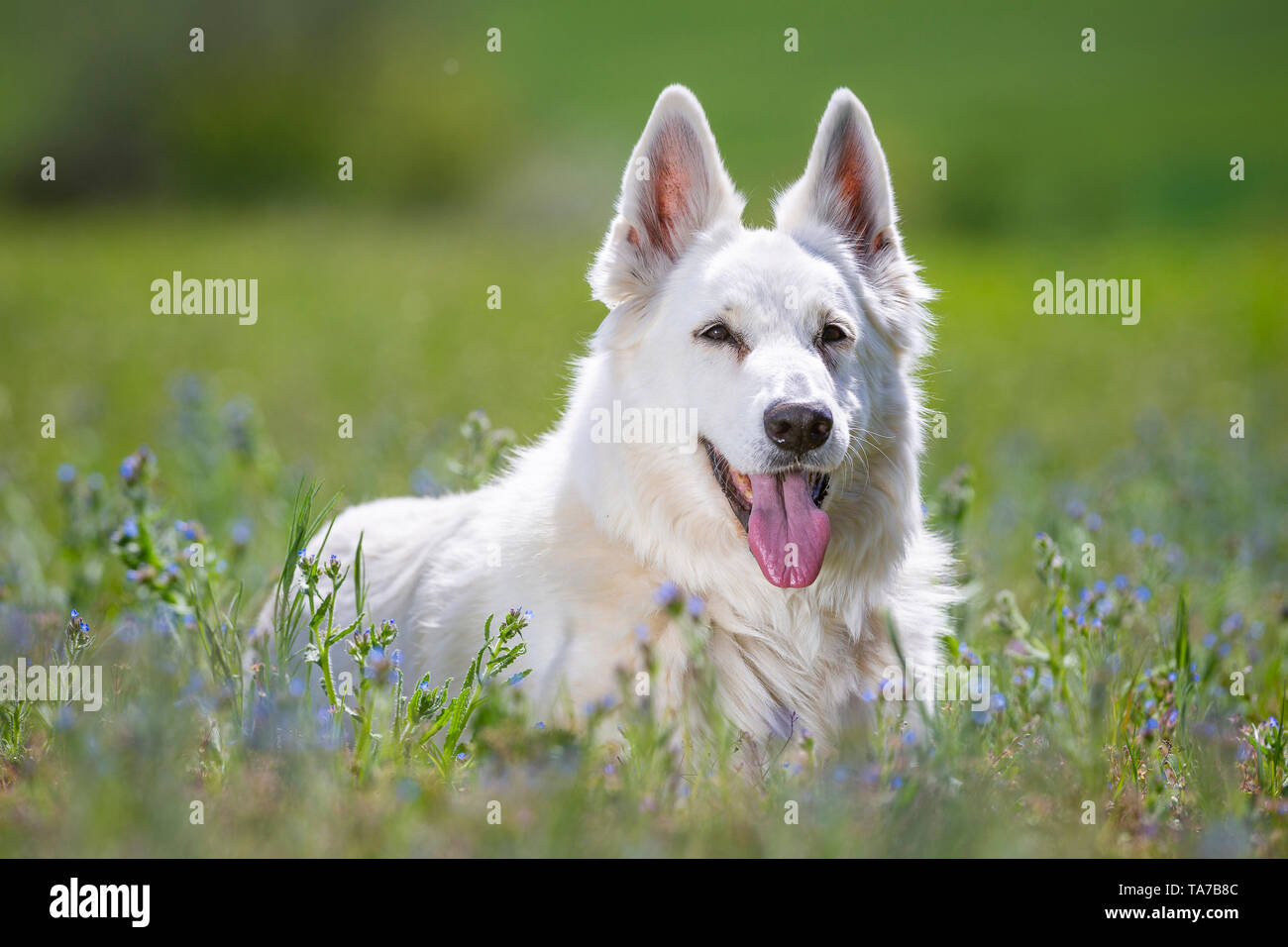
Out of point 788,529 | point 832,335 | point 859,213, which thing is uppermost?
point 859,213

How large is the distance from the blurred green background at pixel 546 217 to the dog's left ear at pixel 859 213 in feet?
0.71

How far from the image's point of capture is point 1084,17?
29203 mm

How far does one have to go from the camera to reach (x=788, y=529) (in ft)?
11.8

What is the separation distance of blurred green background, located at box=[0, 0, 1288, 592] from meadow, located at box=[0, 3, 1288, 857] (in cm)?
10

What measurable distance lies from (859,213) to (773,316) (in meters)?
0.76

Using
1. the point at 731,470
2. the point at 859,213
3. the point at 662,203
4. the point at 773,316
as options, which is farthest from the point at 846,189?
the point at 731,470

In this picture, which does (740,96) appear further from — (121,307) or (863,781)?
(863,781)

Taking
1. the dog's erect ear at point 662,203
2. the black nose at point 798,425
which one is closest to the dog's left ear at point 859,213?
the dog's erect ear at point 662,203

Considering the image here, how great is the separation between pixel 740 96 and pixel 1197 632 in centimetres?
2930

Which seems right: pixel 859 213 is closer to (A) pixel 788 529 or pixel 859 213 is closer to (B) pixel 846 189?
(B) pixel 846 189

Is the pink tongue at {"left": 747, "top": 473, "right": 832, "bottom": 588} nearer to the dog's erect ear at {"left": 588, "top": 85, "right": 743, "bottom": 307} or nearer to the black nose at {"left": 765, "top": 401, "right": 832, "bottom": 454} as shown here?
the black nose at {"left": 765, "top": 401, "right": 832, "bottom": 454}

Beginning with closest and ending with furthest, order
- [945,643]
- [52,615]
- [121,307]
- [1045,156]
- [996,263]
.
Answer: [945,643], [52,615], [121,307], [996,263], [1045,156]

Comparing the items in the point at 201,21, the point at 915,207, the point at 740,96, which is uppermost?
the point at 201,21

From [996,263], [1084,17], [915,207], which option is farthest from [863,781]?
[1084,17]
